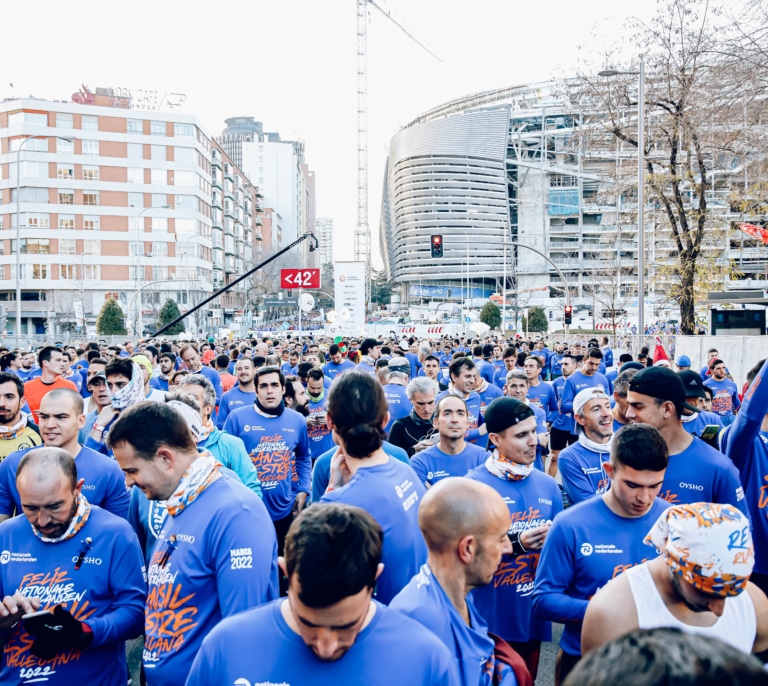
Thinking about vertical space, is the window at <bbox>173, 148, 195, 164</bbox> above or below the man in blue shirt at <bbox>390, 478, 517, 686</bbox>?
above

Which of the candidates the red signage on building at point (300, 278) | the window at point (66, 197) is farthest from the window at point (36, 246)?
the red signage on building at point (300, 278)

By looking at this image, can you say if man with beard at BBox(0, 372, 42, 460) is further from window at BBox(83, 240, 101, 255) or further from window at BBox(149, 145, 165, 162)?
window at BBox(149, 145, 165, 162)

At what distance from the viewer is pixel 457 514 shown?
2375mm

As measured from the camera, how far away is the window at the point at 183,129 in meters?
67.4

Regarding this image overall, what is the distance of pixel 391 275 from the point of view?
150 metres

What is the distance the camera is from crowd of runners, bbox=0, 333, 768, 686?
1.88m

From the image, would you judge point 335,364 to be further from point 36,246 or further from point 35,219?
point 35,219

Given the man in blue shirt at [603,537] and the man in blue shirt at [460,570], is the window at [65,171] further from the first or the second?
the man in blue shirt at [460,570]

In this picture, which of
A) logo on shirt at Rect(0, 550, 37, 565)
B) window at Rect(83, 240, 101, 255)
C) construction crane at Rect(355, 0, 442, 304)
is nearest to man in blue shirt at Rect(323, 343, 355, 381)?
logo on shirt at Rect(0, 550, 37, 565)

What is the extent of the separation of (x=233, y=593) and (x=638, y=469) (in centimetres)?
184

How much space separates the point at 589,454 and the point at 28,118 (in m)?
68.9

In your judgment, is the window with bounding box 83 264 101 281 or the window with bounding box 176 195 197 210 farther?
the window with bounding box 176 195 197 210

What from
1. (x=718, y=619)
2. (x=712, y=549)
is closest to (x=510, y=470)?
(x=718, y=619)

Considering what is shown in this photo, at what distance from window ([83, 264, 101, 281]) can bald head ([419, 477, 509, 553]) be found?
68.8 m
